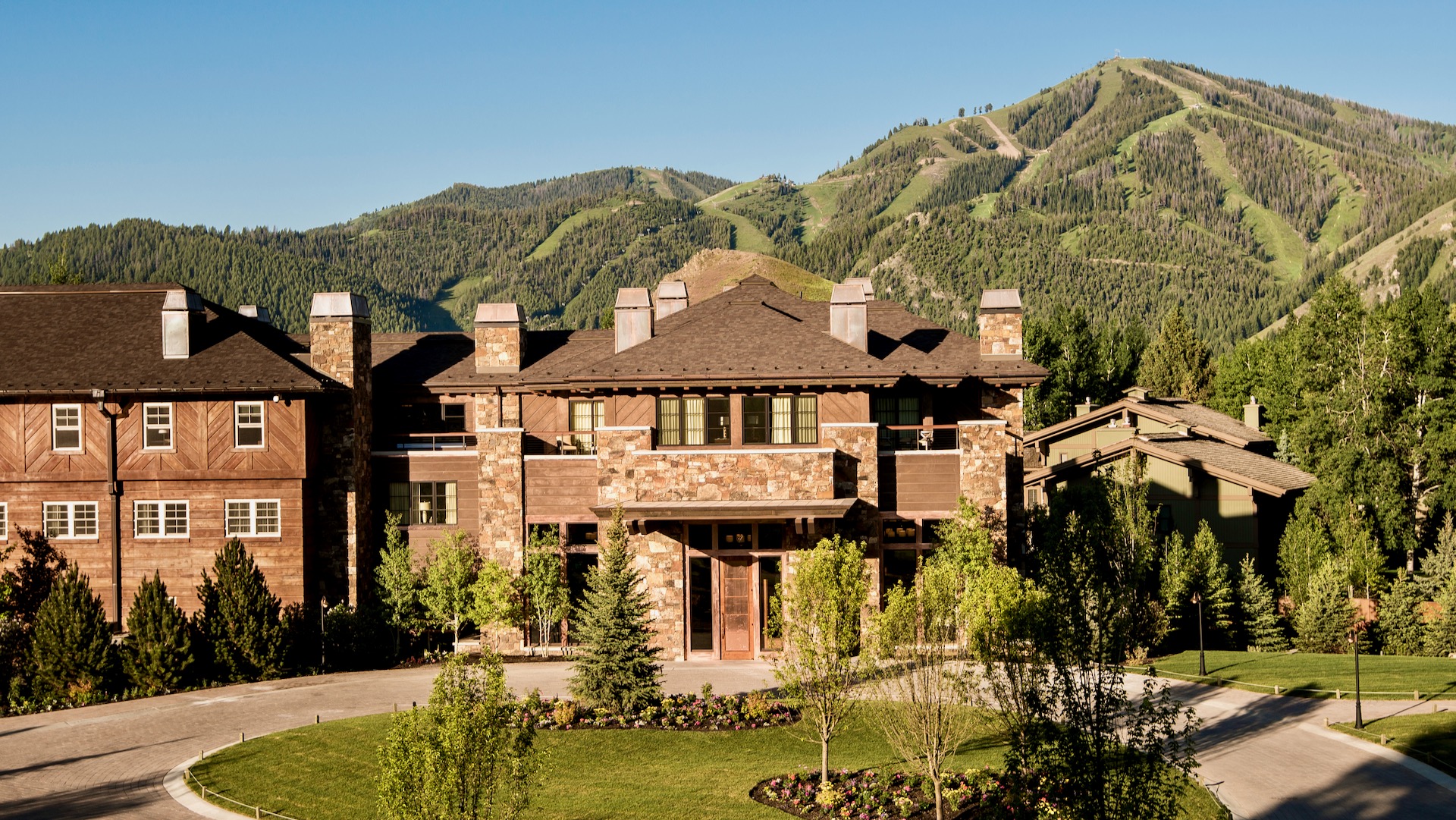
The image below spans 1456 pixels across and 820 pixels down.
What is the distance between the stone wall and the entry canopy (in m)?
0.34

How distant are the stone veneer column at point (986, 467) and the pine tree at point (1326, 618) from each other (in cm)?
1162

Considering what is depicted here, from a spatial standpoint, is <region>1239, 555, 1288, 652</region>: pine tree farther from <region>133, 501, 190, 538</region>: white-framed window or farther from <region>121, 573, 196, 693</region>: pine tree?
<region>133, 501, 190, 538</region>: white-framed window

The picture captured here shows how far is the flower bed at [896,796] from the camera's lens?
19.5 meters

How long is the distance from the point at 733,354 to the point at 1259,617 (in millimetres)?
19119

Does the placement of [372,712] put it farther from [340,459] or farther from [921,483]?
[921,483]

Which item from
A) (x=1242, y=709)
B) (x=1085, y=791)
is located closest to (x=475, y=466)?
(x=1242, y=709)

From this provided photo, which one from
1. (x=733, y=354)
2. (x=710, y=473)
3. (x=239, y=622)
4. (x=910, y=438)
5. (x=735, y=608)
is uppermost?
(x=733, y=354)

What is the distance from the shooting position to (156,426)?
35.9 meters

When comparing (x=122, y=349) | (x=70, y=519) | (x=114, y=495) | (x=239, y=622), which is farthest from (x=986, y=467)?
(x=70, y=519)

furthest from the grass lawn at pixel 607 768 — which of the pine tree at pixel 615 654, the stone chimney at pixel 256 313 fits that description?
the stone chimney at pixel 256 313

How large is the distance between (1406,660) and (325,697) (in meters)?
28.3

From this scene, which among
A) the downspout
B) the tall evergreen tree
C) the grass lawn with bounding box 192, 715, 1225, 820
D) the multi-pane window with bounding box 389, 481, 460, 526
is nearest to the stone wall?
the multi-pane window with bounding box 389, 481, 460, 526

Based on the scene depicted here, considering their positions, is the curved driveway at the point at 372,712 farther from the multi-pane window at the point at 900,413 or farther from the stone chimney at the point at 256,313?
the stone chimney at the point at 256,313

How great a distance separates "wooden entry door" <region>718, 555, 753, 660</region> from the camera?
34562 mm
